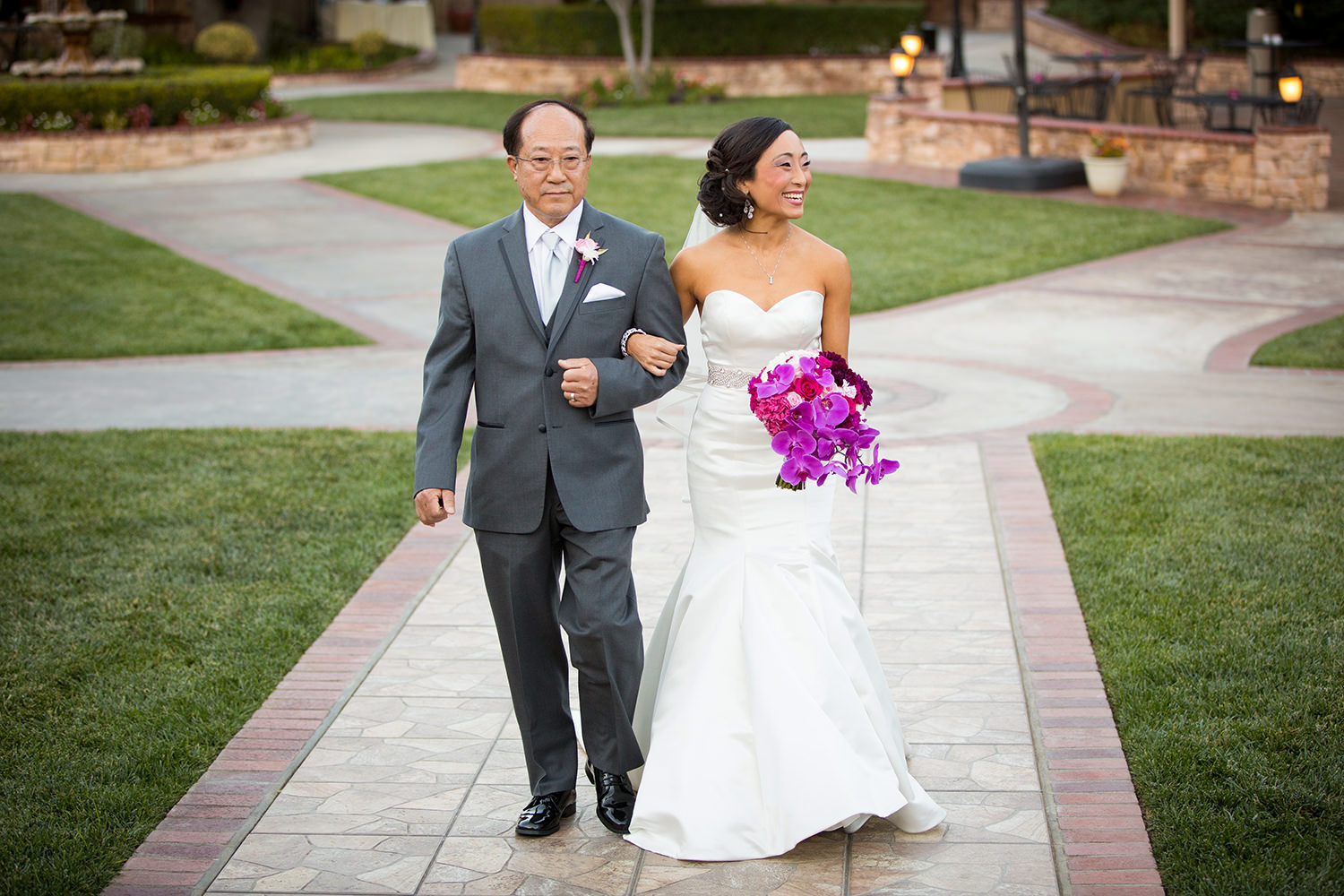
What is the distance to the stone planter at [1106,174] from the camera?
18156 millimetres

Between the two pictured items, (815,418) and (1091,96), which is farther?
(1091,96)

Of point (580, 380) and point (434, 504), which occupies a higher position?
point (580, 380)

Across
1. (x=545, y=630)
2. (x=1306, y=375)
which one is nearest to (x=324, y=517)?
(x=545, y=630)

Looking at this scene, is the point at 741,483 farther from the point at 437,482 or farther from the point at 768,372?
the point at 437,482

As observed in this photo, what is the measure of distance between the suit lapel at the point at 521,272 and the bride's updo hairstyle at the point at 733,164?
Result: 1.98ft

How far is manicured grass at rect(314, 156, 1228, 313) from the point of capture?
1450 centimetres

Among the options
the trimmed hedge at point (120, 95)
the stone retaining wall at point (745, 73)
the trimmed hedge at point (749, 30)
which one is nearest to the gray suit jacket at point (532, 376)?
the trimmed hedge at point (120, 95)

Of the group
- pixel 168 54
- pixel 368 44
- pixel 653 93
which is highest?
pixel 368 44

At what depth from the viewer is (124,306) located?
43.3 feet

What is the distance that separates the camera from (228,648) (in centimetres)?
594

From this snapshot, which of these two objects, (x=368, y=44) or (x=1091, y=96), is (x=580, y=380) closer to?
(x=1091, y=96)

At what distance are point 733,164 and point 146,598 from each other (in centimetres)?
369

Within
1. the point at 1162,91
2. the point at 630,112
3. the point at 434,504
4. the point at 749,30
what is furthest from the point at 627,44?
the point at 434,504

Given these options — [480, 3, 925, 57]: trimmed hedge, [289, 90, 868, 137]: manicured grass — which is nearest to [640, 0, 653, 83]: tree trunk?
[289, 90, 868, 137]: manicured grass
